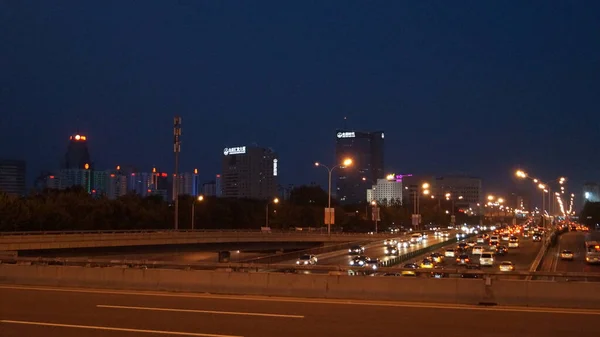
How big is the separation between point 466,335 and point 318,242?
272ft

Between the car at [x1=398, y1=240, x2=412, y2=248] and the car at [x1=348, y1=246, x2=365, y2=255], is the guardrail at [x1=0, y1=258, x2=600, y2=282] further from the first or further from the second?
the car at [x1=398, y1=240, x2=412, y2=248]

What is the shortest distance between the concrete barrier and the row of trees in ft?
202

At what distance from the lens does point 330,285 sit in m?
23.0

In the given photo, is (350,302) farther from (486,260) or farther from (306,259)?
(486,260)

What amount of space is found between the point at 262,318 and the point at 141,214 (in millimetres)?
97497

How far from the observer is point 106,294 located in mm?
24453

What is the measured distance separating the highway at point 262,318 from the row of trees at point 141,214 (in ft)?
224

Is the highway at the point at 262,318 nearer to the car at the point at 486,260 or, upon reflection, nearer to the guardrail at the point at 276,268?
the guardrail at the point at 276,268

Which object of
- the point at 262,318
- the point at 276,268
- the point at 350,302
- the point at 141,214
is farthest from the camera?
the point at 141,214

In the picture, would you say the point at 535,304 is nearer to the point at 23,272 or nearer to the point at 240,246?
the point at 23,272

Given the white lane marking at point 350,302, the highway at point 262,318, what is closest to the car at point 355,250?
the white lane marking at point 350,302

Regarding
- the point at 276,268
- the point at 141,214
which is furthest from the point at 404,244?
the point at 276,268

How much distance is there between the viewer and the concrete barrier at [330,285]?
20688 mm

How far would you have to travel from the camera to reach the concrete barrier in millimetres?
20688
